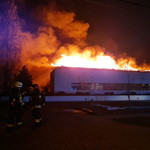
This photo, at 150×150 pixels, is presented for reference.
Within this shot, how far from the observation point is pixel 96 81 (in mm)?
34750

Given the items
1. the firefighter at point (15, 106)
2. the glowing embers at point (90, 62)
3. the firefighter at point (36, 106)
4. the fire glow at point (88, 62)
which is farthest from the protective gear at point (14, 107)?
the glowing embers at point (90, 62)

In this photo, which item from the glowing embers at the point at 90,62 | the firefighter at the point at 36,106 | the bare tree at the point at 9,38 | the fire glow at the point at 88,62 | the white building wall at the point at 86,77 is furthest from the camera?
the glowing embers at the point at 90,62

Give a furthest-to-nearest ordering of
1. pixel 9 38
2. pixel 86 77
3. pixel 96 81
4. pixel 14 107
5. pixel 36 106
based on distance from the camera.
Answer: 1. pixel 96 81
2. pixel 86 77
3. pixel 9 38
4. pixel 36 106
5. pixel 14 107

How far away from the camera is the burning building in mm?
33062

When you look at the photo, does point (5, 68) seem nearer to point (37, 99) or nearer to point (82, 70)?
point (37, 99)

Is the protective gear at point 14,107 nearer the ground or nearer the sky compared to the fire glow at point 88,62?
nearer the ground

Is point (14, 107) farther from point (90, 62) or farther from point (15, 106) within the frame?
point (90, 62)

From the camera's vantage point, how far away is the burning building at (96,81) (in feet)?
108

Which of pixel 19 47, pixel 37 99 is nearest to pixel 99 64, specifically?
pixel 19 47

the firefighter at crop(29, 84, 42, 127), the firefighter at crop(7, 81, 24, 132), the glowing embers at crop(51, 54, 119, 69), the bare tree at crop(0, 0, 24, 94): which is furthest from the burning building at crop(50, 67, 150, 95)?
the firefighter at crop(7, 81, 24, 132)

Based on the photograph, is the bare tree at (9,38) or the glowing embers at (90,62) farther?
the glowing embers at (90,62)

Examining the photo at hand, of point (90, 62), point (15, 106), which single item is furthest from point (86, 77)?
point (15, 106)

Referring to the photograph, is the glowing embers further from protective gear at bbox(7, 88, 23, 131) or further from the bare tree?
protective gear at bbox(7, 88, 23, 131)

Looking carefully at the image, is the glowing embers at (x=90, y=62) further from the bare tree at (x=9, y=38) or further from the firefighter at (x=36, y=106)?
the firefighter at (x=36, y=106)
